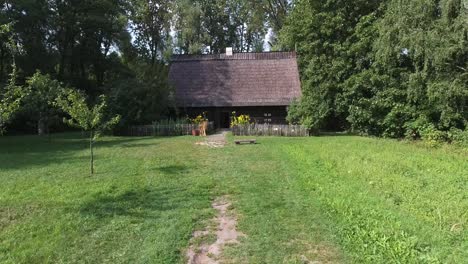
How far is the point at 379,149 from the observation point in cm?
1578

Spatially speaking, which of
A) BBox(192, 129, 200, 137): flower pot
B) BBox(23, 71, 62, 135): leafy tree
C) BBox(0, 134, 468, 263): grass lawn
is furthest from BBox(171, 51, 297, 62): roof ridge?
BBox(0, 134, 468, 263): grass lawn

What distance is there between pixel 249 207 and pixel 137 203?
2322 mm

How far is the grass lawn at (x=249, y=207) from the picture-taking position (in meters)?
5.49

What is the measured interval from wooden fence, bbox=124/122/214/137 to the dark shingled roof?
16.0ft

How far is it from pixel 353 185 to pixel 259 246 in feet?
14.1

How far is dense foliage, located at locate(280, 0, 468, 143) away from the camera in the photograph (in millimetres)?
17922

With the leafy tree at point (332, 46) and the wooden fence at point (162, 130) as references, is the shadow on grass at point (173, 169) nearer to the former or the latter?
the wooden fence at point (162, 130)

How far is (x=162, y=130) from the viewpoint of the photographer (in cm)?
2319

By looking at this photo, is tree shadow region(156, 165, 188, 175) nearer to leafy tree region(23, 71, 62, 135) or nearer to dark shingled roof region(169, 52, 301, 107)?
leafy tree region(23, 71, 62, 135)

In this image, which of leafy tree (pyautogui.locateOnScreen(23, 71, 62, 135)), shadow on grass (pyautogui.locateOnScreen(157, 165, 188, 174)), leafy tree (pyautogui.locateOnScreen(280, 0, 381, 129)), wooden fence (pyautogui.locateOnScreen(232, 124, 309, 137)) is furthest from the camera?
leafy tree (pyautogui.locateOnScreen(280, 0, 381, 129))

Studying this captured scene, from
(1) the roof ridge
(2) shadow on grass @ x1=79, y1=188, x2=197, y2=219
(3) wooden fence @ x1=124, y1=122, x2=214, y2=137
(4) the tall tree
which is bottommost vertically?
(2) shadow on grass @ x1=79, y1=188, x2=197, y2=219

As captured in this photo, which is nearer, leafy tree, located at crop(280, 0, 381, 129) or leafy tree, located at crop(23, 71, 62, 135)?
leafy tree, located at crop(23, 71, 62, 135)

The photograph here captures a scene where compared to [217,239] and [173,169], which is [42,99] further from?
[217,239]

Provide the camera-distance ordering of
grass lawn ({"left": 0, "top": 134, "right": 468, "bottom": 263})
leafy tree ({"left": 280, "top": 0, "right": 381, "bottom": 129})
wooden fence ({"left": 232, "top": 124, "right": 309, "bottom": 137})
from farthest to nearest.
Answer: leafy tree ({"left": 280, "top": 0, "right": 381, "bottom": 129})
wooden fence ({"left": 232, "top": 124, "right": 309, "bottom": 137})
grass lawn ({"left": 0, "top": 134, "right": 468, "bottom": 263})
